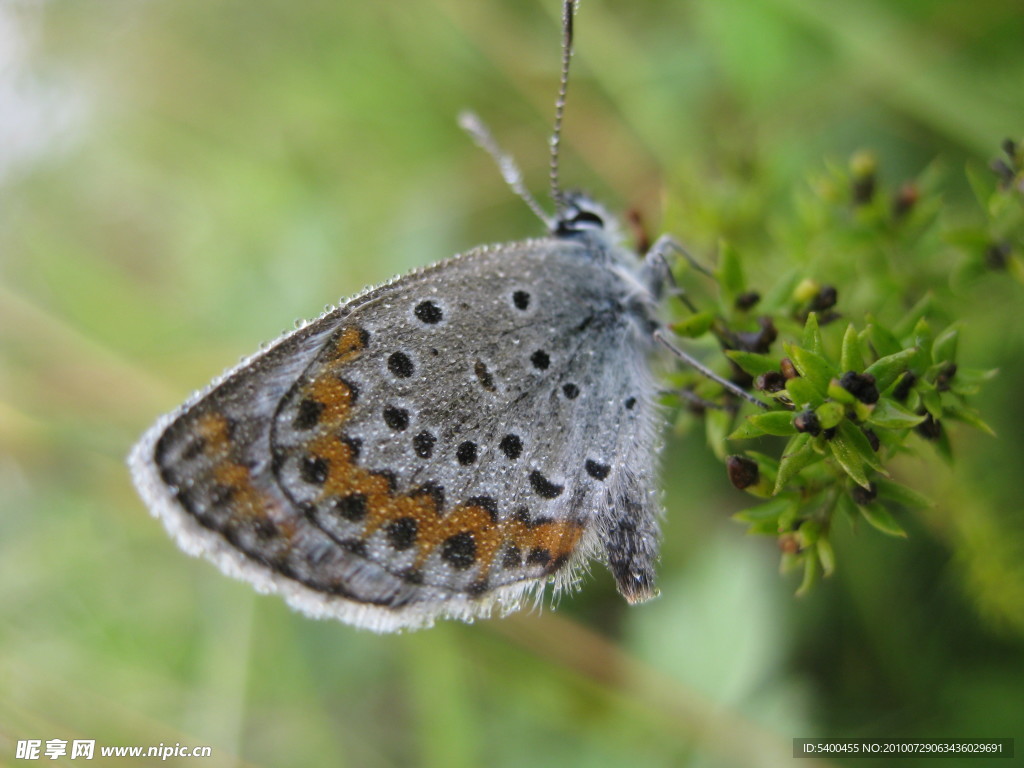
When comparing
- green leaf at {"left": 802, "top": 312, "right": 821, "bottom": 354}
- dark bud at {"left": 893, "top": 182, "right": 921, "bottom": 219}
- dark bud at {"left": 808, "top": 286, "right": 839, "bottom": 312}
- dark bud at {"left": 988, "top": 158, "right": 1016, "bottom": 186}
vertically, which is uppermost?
dark bud at {"left": 893, "top": 182, "right": 921, "bottom": 219}

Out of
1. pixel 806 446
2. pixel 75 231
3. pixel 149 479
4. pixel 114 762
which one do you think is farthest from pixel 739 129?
pixel 75 231

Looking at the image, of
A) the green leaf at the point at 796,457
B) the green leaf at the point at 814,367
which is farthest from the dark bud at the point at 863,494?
the green leaf at the point at 814,367

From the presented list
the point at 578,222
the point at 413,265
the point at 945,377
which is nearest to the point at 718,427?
the point at 945,377

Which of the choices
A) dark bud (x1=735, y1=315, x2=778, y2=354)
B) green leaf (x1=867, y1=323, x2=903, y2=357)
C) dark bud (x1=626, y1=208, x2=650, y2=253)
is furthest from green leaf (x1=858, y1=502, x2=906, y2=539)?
dark bud (x1=626, y1=208, x2=650, y2=253)

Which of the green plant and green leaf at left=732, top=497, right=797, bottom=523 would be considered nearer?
the green plant

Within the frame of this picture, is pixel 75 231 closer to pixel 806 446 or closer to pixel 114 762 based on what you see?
pixel 114 762

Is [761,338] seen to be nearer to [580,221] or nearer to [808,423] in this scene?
[808,423]

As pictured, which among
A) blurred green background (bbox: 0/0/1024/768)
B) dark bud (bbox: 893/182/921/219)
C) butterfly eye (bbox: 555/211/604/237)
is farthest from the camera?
blurred green background (bbox: 0/0/1024/768)

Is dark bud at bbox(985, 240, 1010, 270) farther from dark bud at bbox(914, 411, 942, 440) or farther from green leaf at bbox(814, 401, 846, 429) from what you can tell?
green leaf at bbox(814, 401, 846, 429)
